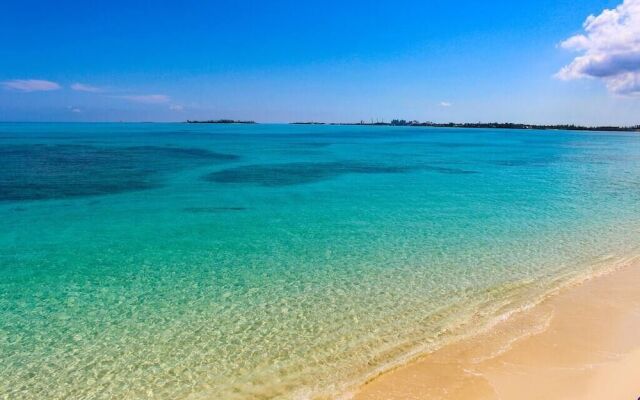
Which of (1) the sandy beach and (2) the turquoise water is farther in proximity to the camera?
(2) the turquoise water

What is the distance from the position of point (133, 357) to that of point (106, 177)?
83.7 feet

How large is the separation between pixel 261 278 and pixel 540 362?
21.9 feet

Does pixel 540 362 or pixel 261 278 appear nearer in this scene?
pixel 540 362

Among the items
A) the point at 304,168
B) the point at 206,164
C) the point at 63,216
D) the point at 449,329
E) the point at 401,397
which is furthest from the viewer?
the point at 206,164

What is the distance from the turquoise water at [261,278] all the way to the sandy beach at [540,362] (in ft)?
1.57

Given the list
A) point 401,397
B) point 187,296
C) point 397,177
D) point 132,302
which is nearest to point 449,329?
point 401,397

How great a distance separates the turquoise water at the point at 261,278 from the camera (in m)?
7.30

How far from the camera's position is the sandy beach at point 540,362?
652cm

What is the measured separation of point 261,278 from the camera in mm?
11211

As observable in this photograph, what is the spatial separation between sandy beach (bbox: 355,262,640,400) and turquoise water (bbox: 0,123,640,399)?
479mm

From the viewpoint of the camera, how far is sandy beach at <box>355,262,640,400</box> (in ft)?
21.4

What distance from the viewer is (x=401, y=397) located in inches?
253

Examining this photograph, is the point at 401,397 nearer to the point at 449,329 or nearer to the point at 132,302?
the point at 449,329

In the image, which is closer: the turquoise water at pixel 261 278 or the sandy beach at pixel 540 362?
the sandy beach at pixel 540 362
